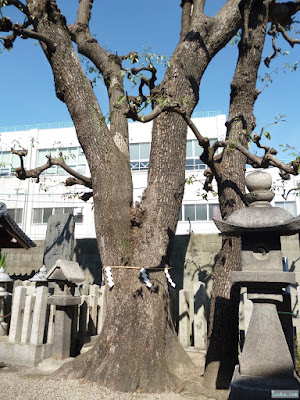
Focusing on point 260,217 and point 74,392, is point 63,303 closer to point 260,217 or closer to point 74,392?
point 74,392

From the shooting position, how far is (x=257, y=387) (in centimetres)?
293

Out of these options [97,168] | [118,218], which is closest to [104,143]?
[97,168]

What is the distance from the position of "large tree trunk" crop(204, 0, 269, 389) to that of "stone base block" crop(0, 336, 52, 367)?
9.98 ft

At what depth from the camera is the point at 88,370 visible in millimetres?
4539

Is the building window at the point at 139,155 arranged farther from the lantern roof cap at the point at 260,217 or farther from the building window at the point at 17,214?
the lantern roof cap at the point at 260,217

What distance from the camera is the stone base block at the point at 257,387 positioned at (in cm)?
287

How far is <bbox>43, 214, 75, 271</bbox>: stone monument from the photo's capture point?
10.9 meters

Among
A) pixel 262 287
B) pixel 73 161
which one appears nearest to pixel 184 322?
pixel 262 287

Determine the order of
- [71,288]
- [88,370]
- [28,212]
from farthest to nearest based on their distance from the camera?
1. [28,212]
2. [71,288]
3. [88,370]

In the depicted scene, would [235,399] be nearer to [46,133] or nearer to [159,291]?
[159,291]

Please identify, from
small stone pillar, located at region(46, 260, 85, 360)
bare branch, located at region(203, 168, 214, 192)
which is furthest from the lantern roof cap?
small stone pillar, located at region(46, 260, 85, 360)

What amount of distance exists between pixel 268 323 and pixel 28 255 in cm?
975

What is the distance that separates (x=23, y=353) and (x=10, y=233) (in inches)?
147

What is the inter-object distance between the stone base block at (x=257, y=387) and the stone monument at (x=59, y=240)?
8380mm
